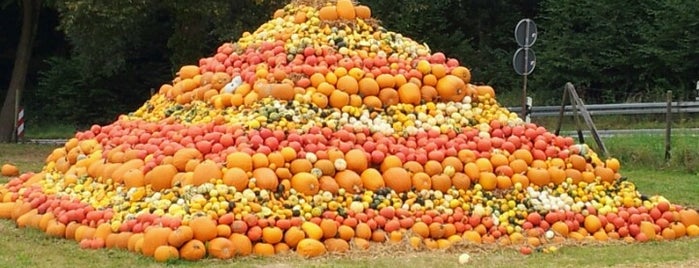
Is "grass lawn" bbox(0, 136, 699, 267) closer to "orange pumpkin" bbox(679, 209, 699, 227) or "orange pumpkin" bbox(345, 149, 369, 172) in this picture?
"orange pumpkin" bbox(679, 209, 699, 227)

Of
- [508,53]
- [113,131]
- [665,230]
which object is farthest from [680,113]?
[113,131]

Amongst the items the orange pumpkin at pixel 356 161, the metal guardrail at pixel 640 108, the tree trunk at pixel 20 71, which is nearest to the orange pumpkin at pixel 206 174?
the orange pumpkin at pixel 356 161

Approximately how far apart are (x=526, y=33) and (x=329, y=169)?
342 inches

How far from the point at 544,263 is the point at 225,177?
2.81 m

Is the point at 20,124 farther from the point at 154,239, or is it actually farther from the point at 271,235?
the point at 271,235

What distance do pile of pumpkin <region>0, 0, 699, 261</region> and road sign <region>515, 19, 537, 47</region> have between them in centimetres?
581

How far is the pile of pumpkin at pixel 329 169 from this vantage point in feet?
27.6

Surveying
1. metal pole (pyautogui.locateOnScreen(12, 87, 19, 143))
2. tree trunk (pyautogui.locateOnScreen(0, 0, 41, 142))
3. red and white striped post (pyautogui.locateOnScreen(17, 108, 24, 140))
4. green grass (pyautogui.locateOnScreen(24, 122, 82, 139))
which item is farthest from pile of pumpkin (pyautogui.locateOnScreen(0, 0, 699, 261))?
green grass (pyautogui.locateOnScreen(24, 122, 82, 139))

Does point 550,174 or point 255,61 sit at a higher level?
point 255,61

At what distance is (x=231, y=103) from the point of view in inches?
400

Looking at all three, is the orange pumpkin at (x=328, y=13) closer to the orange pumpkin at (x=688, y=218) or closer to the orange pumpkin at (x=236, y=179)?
the orange pumpkin at (x=236, y=179)

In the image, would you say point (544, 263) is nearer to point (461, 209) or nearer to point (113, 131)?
point (461, 209)

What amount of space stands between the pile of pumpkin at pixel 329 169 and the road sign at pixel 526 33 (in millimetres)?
5811

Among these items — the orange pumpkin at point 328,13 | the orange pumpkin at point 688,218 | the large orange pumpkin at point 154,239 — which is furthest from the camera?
the orange pumpkin at point 328,13
